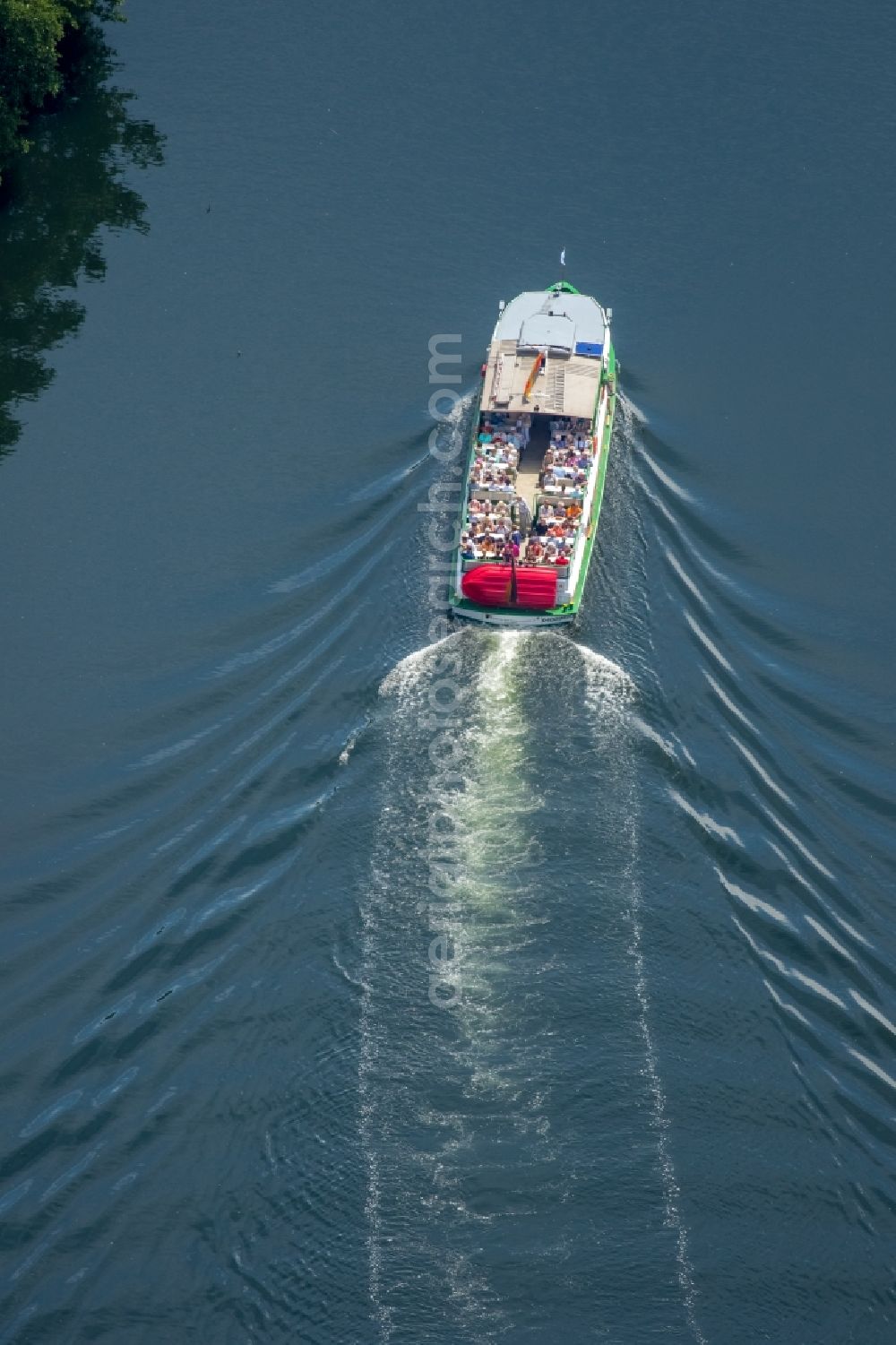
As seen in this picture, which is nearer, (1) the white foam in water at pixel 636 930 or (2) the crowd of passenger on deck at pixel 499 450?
(1) the white foam in water at pixel 636 930

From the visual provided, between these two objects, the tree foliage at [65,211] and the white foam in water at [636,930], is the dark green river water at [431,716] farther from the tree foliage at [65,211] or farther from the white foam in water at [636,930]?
the tree foliage at [65,211]

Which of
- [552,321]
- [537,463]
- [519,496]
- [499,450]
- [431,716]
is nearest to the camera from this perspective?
[431,716]

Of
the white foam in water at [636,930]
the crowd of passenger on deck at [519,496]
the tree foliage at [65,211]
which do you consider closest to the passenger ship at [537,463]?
the crowd of passenger on deck at [519,496]

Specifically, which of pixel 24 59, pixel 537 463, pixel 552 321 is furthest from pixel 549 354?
pixel 24 59

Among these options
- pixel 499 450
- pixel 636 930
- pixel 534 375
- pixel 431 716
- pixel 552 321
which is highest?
pixel 552 321

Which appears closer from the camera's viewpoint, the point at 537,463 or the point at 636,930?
the point at 636,930

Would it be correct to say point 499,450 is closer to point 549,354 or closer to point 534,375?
point 534,375
